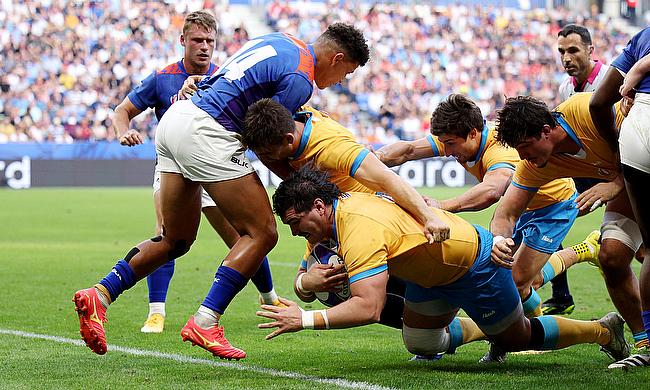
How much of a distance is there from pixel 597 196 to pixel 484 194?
990 millimetres

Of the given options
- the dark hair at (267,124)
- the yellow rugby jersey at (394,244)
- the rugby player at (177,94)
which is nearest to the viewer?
the yellow rugby jersey at (394,244)

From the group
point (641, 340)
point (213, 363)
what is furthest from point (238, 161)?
point (641, 340)

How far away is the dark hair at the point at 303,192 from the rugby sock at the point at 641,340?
2.47m

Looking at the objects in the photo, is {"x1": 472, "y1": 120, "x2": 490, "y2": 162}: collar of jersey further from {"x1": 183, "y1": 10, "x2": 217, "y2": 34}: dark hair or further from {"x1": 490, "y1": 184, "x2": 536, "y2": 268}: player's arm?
{"x1": 183, "y1": 10, "x2": 217, "y2": 34}: dark hair

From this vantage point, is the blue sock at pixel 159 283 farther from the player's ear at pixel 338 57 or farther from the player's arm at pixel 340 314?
the player's arm at pixel 340 314

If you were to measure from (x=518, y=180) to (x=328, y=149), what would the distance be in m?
1.48

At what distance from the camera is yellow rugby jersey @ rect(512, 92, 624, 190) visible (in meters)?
6.23

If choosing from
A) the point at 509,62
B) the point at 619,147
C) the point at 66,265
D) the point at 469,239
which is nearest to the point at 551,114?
the point at 619,147

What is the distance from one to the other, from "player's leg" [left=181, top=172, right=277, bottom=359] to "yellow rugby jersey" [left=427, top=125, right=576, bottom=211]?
67.0 inches

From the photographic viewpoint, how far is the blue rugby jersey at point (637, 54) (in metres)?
5.65

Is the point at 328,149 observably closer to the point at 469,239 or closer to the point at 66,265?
the point at 469,239

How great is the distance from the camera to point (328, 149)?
19.5ft

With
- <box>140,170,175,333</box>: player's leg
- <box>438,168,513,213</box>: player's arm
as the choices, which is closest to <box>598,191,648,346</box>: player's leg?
<box>438,168,513,213</box>: player's arm

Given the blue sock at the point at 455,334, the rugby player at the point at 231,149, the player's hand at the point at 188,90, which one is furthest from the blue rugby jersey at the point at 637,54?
the player's hand at the point at 188,90
